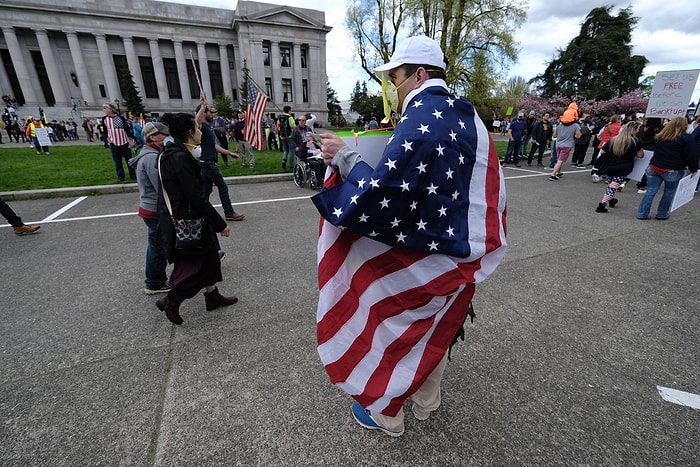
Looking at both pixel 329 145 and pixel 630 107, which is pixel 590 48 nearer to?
pixel 630 107

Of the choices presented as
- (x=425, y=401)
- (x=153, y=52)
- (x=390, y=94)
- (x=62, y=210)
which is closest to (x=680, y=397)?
(x=425, y=401)

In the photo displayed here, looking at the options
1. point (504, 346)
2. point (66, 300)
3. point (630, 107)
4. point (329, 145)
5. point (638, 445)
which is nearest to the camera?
point (329, 145)

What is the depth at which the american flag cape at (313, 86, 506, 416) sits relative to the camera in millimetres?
1342

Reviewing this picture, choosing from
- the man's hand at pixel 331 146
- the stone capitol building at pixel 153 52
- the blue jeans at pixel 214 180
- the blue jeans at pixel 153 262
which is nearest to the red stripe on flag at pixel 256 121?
the blue jeans at pixel 214 180

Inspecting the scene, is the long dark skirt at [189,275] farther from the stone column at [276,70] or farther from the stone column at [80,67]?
the stone column at [80,67]

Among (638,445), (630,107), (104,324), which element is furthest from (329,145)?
(630,107)

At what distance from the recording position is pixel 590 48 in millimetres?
39688

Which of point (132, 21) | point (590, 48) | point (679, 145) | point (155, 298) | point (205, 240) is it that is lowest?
point (155, 298)

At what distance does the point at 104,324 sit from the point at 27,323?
747 millimetres

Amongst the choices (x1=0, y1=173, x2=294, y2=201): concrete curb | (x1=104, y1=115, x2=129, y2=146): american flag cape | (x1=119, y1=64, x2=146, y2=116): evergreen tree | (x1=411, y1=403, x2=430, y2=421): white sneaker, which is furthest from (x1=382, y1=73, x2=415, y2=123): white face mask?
(x1=119, y1=64, x2=146, y2=116): evergreen tree

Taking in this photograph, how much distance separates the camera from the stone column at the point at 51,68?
37.5m

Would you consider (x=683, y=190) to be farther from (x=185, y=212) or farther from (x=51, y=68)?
(x=51, y=68)

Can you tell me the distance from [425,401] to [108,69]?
179 ft

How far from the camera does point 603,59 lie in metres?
38.9
